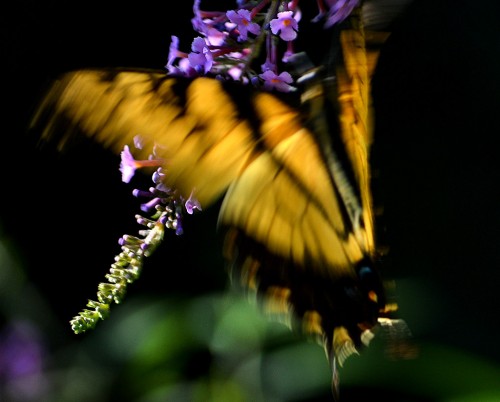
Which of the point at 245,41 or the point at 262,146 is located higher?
the point at 245,41

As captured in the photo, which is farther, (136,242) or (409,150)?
(409,150)

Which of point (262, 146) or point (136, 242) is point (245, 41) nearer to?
point (262, 146)

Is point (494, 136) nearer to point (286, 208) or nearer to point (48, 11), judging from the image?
point (286, 208)

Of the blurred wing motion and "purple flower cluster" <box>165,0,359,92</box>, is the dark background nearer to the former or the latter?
the blurred wing motion

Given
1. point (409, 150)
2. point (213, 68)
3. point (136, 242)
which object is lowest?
point (409, 150)

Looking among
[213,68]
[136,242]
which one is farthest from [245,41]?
[136,242]

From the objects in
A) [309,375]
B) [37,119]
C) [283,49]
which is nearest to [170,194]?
[37,119]

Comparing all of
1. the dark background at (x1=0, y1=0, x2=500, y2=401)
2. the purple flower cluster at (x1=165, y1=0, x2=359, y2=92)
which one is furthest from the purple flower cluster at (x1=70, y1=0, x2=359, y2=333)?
the dark background at (x1=0, y1=0, x2=500, y2=401)

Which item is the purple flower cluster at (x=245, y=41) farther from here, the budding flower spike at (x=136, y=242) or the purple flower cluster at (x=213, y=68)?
the budding flower spike at (x=136, y=242)

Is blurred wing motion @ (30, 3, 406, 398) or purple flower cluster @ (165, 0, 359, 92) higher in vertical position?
purple flower cluster @ (165, 0, 359, 92)
